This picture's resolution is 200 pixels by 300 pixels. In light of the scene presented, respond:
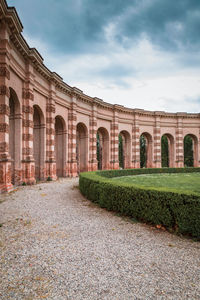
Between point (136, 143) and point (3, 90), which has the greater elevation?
point (3, 90)

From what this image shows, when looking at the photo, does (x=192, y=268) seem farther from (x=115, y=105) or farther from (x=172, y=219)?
(x=115, y=105)

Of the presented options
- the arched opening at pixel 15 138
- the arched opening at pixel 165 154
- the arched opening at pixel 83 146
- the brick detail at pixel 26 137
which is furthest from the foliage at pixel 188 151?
the arched opening at pixel 15 138

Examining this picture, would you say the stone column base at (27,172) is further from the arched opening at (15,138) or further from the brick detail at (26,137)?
the brick detail at (26,137)

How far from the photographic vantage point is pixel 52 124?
1838 centimetres

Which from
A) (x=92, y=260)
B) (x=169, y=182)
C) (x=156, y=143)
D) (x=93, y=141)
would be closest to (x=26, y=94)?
(x=93, y=141)

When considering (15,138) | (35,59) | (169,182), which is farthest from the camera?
(35,59)

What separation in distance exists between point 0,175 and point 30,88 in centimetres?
731

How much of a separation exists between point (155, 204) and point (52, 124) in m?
14.4

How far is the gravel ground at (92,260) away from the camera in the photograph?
3.11 metres

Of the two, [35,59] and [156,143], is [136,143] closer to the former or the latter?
[156,143]

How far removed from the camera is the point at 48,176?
706 inches

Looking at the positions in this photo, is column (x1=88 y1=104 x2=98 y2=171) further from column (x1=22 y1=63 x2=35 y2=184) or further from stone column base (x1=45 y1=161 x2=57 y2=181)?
column (x1=22 y1=63 x2=35 y2=184)

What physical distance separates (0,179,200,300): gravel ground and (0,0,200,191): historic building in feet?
22.5

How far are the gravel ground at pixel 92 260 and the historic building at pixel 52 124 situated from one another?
22.5ft
